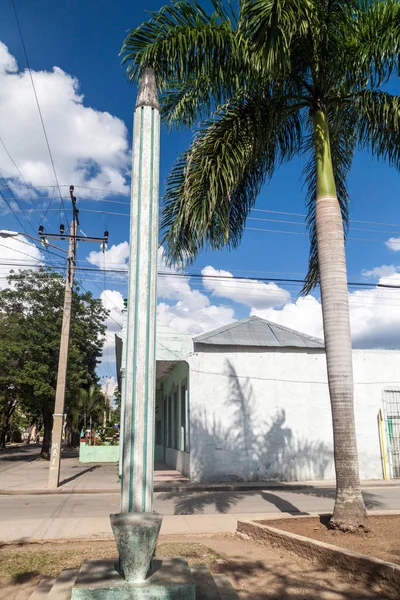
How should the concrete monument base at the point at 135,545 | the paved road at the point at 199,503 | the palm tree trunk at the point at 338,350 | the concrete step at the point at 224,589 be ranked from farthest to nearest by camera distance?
the paved road at the point at 199,503
the palm tree trunk at the point at 338,350
the concrete step at the point at 224,589
the concrete monument base at the point at 135,545

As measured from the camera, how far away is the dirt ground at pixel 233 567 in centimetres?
511

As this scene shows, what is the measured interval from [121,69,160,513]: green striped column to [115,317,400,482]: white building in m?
12.5

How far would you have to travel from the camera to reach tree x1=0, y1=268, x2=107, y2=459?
2458cm

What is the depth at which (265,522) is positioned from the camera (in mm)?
7934

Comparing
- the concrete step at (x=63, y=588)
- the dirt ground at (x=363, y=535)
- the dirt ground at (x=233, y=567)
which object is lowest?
the dirt ground at (x=233, y=567)

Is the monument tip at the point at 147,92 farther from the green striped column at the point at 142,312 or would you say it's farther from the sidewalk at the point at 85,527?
the sidewalk at the point at 85,527

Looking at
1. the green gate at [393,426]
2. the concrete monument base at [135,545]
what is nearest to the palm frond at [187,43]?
the concrete monument base at [135,545]

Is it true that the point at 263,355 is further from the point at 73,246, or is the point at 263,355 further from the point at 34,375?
the point at 34,375

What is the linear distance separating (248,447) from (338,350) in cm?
1098

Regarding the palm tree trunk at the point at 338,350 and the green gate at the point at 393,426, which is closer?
the palm tree trunk at the point at 338,350

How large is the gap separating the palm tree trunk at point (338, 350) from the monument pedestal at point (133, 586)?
339 cm

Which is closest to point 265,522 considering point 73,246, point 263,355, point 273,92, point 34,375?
point 273,92

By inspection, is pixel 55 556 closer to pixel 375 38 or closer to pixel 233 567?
pixel 233 567

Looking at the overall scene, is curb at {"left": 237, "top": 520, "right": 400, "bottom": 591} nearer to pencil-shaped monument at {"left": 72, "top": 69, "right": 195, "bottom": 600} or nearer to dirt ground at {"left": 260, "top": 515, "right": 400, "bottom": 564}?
dirt ground at {"left": 260, "top": 515, "right": 400, "bottom": 564}
